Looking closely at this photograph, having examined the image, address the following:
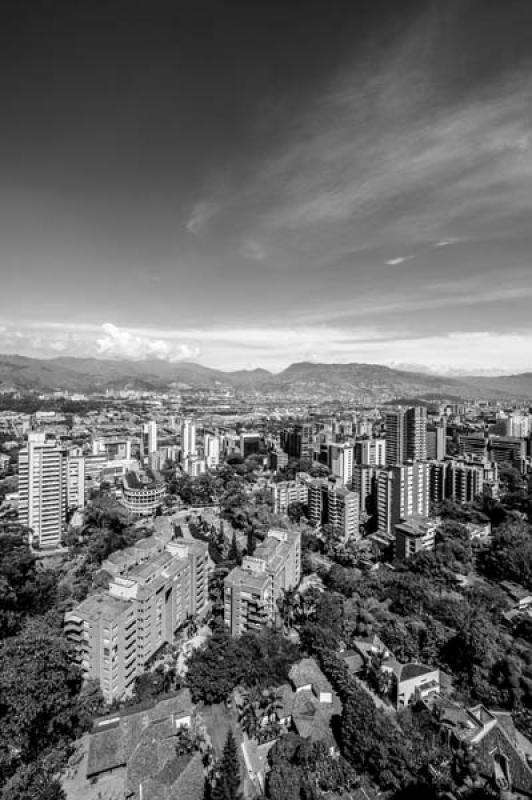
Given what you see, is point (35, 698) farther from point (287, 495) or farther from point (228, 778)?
point (287, 495)

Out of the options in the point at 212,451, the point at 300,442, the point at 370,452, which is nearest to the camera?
the point at 370,452

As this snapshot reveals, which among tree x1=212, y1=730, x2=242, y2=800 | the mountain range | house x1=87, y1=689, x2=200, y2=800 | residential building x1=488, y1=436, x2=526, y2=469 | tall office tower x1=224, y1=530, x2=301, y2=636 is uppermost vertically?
the mountain range

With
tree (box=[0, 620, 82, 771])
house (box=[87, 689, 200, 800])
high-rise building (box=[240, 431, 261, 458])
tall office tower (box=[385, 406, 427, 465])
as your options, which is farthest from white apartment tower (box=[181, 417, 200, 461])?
house (box=[87, 689, 200, 800])

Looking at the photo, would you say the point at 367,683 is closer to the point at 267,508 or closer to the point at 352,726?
the point at 352,726

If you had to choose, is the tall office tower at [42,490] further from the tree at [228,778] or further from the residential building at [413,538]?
the residential building at [413,538]

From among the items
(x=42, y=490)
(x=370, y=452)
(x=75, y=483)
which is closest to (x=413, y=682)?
(x=42, y=490)

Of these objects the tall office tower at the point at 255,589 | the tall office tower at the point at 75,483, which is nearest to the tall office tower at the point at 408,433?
the tall office tower at the point at 255,589

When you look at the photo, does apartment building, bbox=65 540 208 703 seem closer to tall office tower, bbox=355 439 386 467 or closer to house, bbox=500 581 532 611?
house, bbox=500 581 532 611
